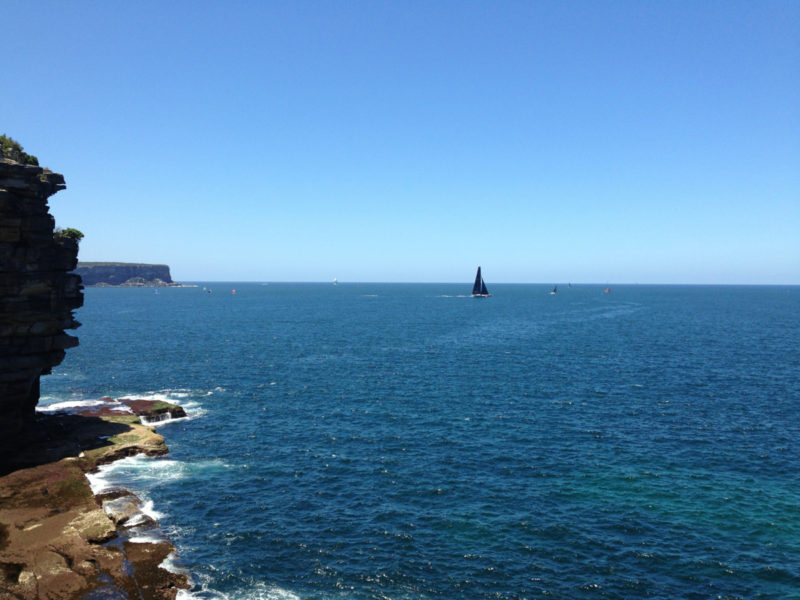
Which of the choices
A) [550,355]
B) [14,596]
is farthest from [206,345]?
[14,596]

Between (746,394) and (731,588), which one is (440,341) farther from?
(731,588)

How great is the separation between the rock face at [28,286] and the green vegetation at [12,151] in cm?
227

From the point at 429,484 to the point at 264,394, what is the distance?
3833 cm

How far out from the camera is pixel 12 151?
46.2 meters

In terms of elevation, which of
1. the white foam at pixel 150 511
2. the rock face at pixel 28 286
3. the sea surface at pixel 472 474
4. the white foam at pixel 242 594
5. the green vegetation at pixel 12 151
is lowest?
the white foam at pixel 242 594

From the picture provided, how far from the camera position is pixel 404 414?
2466 inches

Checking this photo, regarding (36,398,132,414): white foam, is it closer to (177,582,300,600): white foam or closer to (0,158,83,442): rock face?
(0,158,83,442): rock face

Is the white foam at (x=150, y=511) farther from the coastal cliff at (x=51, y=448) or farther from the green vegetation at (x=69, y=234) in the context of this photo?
the green vegetation at (x=69, y=234)

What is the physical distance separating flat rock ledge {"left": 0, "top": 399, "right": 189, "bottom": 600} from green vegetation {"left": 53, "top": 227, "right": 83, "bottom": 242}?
20.5 metres

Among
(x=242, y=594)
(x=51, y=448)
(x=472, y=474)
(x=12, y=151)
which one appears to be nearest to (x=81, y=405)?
(x=51, y=448)

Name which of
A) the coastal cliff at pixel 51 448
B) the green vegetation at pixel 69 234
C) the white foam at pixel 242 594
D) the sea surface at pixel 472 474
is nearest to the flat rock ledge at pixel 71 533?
the coastal cliff at pixel 51 448

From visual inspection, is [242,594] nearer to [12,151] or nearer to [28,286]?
[28,286]

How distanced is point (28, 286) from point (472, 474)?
46129 mm

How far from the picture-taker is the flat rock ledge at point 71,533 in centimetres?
2703
